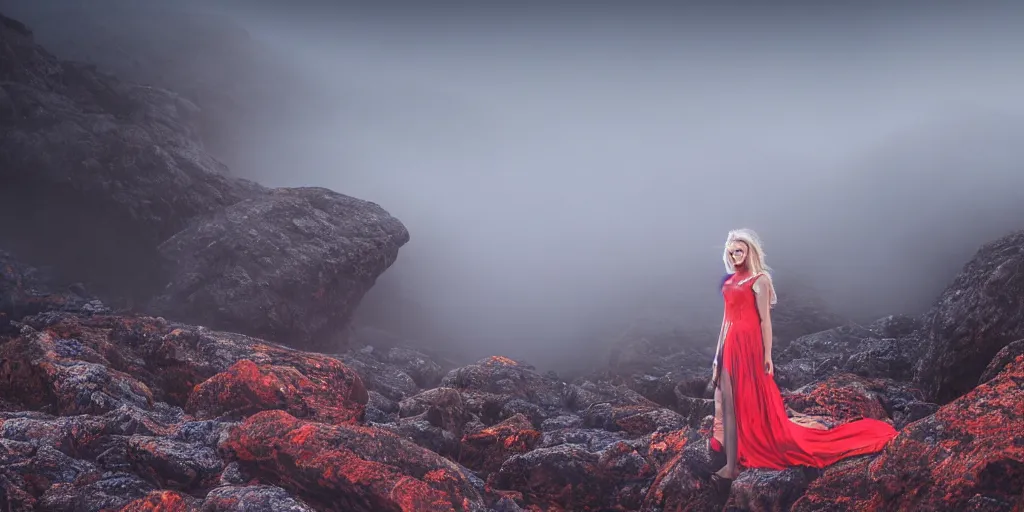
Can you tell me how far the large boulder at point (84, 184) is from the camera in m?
24.4

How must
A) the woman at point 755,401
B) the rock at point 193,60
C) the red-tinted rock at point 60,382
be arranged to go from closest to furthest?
the woman at point 755,401 → the red-tinted rock at point 60,382 → the rock at point 193,60

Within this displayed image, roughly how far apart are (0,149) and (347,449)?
28.0 metres

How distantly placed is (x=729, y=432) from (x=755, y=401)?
510 mm

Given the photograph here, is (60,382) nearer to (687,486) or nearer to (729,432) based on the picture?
(687,486)

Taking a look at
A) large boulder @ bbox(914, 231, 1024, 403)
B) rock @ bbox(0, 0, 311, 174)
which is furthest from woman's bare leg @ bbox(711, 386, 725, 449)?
rock @ bbox(0, 0, 311, 174)

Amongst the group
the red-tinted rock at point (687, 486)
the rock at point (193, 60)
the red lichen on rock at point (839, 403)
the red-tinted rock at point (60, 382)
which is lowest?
the red-tinted rock at point (60, 382)

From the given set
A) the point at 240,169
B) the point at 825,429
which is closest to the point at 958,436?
the point at 825,429

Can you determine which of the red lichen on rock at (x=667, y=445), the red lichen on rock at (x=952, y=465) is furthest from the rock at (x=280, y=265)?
the red lichen on rock at (x=952, y=465)

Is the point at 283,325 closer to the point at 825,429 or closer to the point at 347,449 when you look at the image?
the point at 347,449

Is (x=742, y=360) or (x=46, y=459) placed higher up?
(x=742, y=360)

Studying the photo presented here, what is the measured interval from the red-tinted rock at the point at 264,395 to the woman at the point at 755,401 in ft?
22.8

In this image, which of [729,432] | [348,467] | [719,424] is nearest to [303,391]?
[348,467]

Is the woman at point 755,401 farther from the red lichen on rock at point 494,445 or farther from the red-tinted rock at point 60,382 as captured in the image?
the red-tinted rock at point 60,382

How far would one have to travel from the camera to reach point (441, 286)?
221 feet
